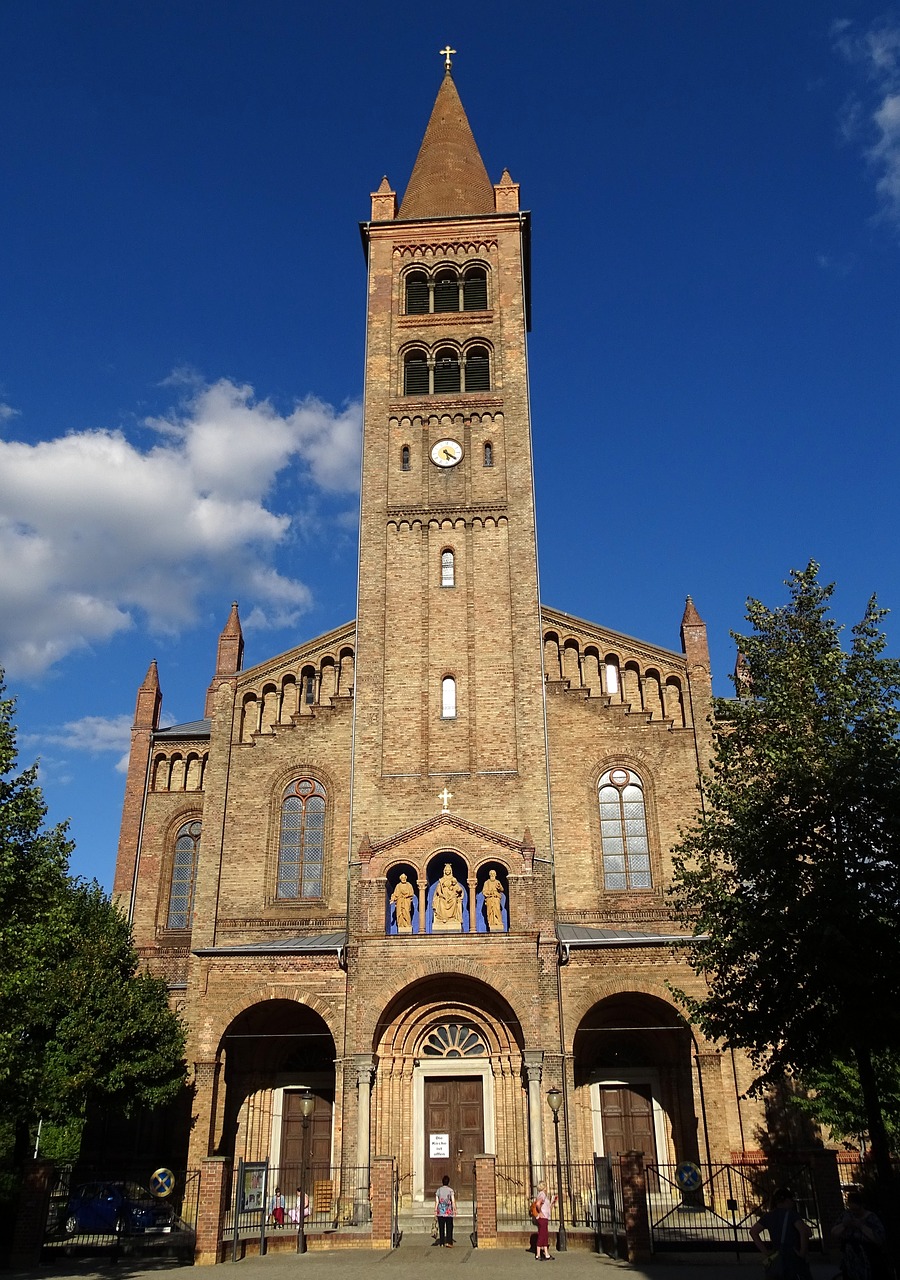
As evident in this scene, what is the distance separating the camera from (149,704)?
33.3 meters

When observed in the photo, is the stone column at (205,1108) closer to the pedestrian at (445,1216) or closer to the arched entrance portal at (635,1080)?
the pedestrian at (445,1216)

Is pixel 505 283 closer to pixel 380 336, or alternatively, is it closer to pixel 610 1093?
pixel 380 336

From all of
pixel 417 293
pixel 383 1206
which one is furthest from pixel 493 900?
pixel 417 293

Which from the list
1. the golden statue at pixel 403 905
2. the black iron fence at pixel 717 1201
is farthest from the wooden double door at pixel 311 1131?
the black iron fence at pixel 717 1201

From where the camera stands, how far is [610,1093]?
86.4 ft

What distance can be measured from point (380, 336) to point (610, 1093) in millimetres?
23982

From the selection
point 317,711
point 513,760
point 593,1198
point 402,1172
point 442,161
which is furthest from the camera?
point 442,161

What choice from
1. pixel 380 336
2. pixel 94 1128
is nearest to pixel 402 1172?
pixel 94 1128

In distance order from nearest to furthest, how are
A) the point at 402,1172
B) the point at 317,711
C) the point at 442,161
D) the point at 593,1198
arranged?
the point at 593,1198 → the point at 402,1172 → the point at 317,711 → the point at 442,161

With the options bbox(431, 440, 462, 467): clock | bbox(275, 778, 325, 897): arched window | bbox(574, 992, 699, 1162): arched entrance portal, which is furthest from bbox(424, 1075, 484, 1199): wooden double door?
bbox(431, 440, 462, 467): clock

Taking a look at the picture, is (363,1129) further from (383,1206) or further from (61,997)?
(61,997)

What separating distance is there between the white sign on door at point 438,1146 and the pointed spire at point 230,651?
14.0 meters

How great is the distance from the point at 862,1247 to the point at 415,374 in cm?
2794

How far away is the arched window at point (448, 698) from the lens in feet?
93.7
